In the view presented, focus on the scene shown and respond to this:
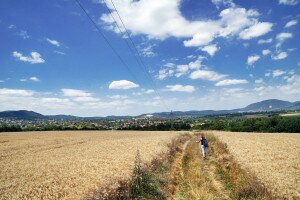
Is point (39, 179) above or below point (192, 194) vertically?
above

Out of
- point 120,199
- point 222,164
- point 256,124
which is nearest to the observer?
point 120,199

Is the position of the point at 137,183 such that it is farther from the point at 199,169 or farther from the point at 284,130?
the point at 284,130

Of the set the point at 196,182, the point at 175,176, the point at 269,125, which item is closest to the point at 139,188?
the point at 196,182

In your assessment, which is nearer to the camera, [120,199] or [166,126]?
[120,199]

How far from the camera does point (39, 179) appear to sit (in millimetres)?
19875

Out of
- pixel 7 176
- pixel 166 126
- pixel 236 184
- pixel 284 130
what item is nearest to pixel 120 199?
pixel 236 184

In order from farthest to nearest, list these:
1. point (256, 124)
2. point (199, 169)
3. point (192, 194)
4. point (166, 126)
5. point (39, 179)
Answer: point (166, 126) → point (256, 124) → point (199, 169) → point (39, 179) → point (192, 194)

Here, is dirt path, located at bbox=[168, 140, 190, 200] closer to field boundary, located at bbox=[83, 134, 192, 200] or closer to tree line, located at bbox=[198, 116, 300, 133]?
field boundary, located at bbox=[83, 134, 192, 200]

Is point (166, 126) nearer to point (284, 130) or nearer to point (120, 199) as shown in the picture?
point (284, 130)

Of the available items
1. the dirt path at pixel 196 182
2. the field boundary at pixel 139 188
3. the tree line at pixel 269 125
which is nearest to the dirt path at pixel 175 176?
the dirt path at pixel 196 182

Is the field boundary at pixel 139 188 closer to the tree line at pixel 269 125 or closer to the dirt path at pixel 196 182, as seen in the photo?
the dirt path at pixel 196 182

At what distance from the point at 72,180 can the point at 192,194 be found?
761 centimetres

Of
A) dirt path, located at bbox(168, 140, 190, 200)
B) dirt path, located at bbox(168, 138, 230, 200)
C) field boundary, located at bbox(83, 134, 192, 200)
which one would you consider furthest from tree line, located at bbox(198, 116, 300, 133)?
field boundary, located at bbox(83, 134, 192, 200)

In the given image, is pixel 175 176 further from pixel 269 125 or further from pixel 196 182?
pixel 269 125
